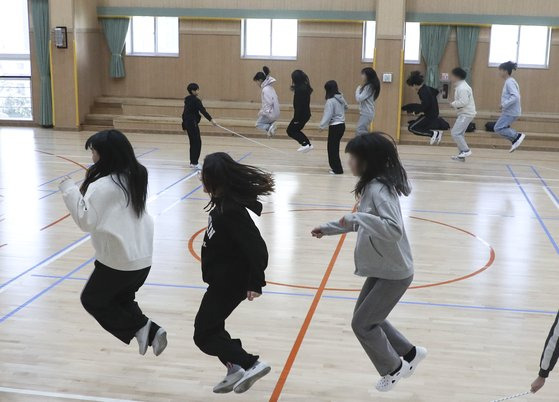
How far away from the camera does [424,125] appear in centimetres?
1291

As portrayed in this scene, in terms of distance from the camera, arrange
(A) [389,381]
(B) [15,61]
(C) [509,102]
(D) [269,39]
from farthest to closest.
Answer: 1. (B) [15,61]
2. (D) [269,39]
3. (C) [509,102]
4. (A) [389,381]

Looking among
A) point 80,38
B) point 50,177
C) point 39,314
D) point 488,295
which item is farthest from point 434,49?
point 39,314

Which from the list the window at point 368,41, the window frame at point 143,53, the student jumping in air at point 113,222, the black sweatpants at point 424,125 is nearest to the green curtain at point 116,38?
the window frame at point 143,53

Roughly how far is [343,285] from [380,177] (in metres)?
2.66

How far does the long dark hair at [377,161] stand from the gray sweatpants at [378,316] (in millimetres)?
496

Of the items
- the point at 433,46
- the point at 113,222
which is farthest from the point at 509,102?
the point at 113,222

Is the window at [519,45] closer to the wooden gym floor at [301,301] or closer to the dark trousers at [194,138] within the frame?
the wooden gym floor at [301,301]

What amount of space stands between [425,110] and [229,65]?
681 cm

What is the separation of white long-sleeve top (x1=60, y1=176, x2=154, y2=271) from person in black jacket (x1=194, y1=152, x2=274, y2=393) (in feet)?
1.30

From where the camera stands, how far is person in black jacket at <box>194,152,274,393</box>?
3684mm

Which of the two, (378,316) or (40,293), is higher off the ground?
(378,316)

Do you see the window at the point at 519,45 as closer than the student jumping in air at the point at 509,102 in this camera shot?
No

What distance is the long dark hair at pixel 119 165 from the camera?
3879mm

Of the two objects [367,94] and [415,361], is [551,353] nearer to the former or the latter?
[415,361]
